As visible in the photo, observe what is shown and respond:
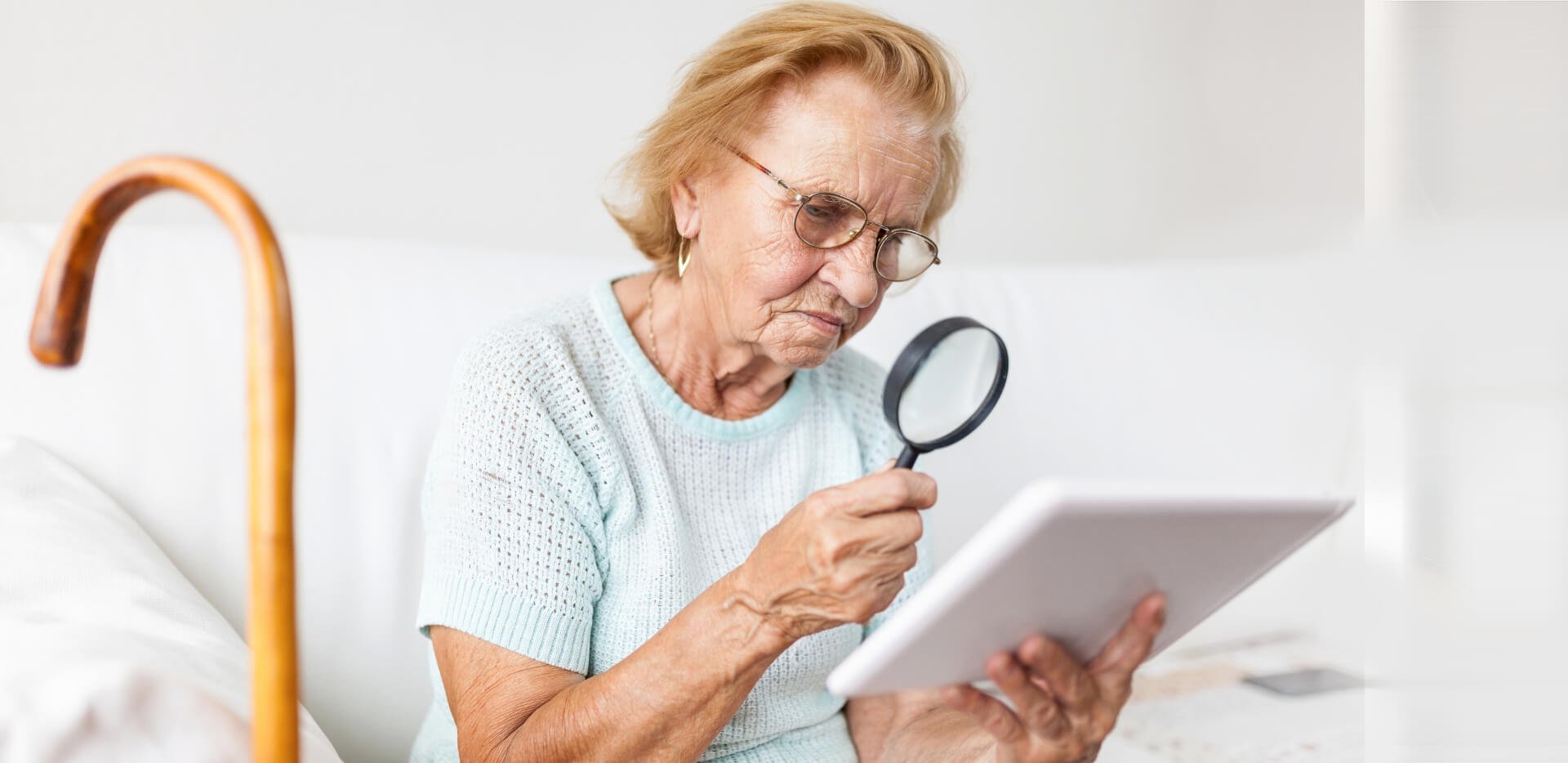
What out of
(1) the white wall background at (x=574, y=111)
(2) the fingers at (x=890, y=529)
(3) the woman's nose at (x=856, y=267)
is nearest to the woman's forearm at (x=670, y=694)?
(2) the fingers at (x=890, y=529)

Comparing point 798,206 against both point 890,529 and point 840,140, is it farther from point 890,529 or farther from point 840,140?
point 890,529

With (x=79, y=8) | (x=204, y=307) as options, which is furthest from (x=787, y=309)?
(x=79, y=8)

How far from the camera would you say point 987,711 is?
1.00 m

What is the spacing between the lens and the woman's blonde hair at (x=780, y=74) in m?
1.23

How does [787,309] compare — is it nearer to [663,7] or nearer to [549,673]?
[549,673]

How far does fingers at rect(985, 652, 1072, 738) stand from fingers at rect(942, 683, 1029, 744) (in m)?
0.01

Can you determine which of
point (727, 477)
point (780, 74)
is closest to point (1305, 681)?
point (727, 477)

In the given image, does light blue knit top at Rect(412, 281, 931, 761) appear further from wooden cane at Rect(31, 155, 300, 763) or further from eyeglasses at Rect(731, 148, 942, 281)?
wooden cane at Rect(31, 155, 300, 763)

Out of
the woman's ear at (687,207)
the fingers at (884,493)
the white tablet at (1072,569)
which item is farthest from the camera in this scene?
the woman's ear at (687,207)

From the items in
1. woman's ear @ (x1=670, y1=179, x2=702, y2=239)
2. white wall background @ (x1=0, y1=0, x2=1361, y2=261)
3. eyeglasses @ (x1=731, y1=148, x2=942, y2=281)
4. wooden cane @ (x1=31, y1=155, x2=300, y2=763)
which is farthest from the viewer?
white wall background @ (x1=0, y1=0, x2=1361, y2=261)

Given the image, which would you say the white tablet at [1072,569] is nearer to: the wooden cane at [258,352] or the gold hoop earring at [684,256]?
the wooden cane at [258,352]

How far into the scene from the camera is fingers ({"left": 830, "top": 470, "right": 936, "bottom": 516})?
3.01 feet

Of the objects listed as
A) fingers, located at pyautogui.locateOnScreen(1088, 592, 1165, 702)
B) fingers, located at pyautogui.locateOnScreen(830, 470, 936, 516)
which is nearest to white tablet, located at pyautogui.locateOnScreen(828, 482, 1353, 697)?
fingers, located at pyautogui.locateOnScreen(1088, 592, 1165, 702)

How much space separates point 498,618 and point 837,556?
0.38 metres
